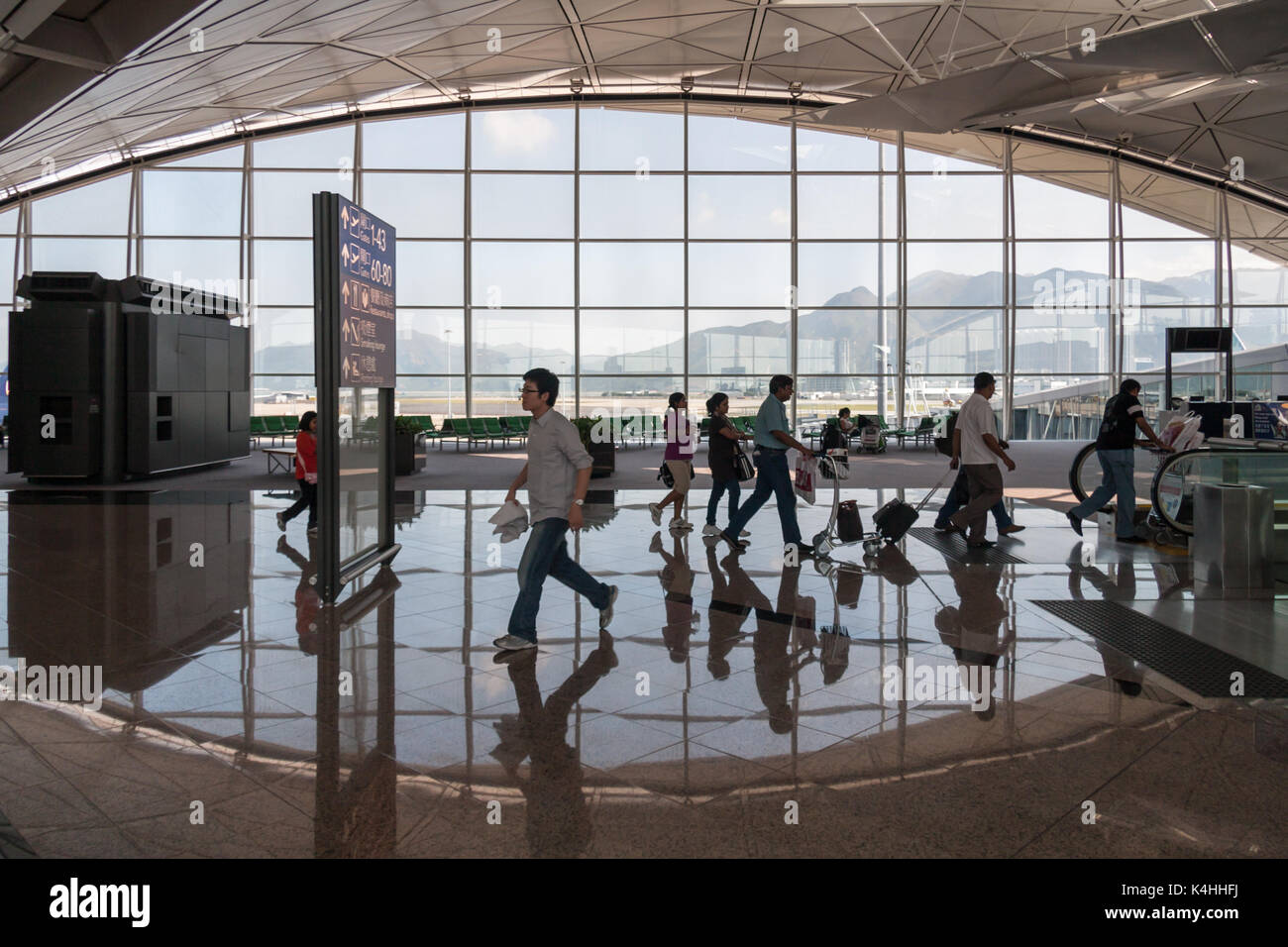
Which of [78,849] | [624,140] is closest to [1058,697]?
[78,849]

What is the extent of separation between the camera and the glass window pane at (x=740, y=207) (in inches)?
1052

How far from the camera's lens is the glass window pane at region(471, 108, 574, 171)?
26.7m

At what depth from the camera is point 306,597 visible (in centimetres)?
724

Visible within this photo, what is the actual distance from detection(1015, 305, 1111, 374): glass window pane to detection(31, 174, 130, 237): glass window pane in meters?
25.0

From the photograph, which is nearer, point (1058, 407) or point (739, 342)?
point (739, 342)

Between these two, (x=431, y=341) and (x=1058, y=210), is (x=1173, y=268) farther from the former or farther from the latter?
(x=431, y=341)

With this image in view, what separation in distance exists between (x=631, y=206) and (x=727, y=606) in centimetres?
2148

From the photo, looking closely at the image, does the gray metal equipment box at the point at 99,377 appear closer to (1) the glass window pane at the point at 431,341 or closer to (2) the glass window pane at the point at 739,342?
(1) the glass window pane at the point at 431,341

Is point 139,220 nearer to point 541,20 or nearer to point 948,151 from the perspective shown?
point 541,20

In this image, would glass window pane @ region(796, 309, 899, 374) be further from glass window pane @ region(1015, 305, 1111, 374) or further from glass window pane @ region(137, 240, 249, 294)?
glass window pane @ region(137, 240, 249, 294)

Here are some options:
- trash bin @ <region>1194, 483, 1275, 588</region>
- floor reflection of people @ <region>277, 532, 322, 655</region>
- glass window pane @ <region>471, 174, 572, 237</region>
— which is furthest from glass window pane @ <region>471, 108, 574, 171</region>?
trash bin @ <region>1194, 483, 1275, 588</region>

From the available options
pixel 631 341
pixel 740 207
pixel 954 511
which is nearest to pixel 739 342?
pixel 631 341

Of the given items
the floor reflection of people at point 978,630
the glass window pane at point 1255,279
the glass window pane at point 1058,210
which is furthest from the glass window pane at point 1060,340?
the floor reflection of people at point 978,630

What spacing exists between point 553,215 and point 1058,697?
23763 millimetres
